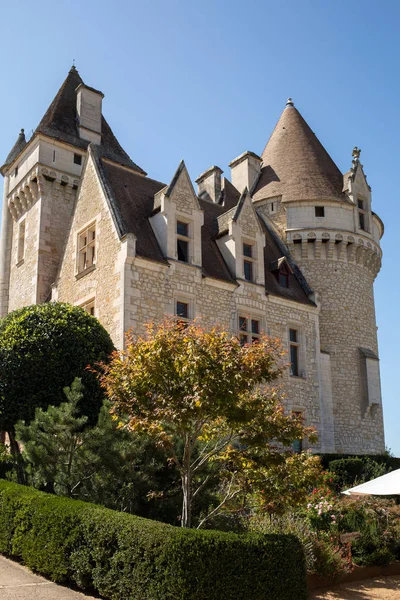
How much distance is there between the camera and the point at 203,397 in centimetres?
811

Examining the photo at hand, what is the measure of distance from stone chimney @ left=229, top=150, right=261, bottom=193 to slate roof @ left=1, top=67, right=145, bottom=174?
406cm

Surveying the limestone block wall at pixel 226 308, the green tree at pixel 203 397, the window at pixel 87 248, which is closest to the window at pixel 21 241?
the window at pixel 87 248

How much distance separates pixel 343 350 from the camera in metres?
22.1

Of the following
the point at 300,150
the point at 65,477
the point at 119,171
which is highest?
the point at 300,150

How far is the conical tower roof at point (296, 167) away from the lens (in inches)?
933

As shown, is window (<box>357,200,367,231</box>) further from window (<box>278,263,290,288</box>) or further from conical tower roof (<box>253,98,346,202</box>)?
window (<box>278,263,290,288</box>)

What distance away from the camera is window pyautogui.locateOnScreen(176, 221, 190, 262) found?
1858 centimetres

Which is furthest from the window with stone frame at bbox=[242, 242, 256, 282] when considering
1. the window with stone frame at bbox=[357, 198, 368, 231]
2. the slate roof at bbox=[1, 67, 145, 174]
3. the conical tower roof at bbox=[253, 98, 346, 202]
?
the slate roof at bbox=[1, 67, 145, 174]

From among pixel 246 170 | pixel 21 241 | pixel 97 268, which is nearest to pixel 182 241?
pixel 97 268

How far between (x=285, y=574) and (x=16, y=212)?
2024cm

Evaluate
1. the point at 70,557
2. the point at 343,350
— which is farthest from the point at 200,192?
the point at 70,557

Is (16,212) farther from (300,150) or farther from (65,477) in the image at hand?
(65,477)

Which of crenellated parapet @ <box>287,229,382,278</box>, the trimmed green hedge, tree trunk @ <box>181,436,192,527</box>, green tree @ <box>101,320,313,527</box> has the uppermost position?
crenellated parapet @ <box>287,229,382,278</box>

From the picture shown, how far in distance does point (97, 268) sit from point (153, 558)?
12089mm
